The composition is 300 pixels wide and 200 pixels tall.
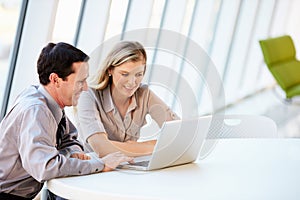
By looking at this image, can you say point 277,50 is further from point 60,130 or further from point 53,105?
point 53,105

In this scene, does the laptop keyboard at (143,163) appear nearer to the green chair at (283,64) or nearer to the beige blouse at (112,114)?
the beige blouse at (112,114)

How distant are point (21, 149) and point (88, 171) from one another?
246mm

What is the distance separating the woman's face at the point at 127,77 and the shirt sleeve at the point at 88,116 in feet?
0.32

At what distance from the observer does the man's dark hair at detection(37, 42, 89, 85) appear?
2.27 m

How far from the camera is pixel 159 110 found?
2.53 metres

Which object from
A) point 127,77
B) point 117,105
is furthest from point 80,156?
point 127,77

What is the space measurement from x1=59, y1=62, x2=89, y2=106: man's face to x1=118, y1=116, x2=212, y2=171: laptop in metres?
0.32

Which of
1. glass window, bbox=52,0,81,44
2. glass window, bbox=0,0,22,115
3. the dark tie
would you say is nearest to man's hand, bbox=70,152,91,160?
the dark tie

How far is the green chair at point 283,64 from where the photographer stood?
636cm

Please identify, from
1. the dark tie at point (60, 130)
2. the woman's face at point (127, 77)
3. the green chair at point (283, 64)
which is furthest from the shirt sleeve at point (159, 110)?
the green chair at point (283, 64)

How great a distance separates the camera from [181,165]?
7.76 ft

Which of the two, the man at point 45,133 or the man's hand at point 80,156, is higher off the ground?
the man at point 45,133

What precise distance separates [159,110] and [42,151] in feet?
2.04

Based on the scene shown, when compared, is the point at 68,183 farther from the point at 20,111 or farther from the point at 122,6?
the point at 122,6
